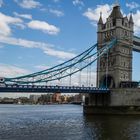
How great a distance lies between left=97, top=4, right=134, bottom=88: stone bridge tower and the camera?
81.6 metres

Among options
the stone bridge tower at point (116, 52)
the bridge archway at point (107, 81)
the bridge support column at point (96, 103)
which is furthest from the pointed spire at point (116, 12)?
the bridge support column at point (96, 103)

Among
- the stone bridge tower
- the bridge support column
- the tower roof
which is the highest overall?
the tower roof

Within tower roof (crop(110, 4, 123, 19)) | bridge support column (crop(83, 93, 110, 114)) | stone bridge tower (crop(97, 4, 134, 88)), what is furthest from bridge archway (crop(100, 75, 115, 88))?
tower roof (crop(110, 4, 123, 19))

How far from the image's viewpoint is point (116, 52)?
81688 millimetres

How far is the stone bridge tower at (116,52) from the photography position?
81625 millimetres

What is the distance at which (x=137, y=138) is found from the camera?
113 feet

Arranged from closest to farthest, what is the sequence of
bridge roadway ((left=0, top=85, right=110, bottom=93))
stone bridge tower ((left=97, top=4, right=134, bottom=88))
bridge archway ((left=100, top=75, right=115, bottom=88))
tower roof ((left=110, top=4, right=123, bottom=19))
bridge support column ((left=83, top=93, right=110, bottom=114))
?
bridge roadway ((left=0, top=85, right=110, bottom=93))
bridge support column ((left=83, top=93, right=110, bottom=114))
stone bridge tower ((left=97, top=4, right=134, bottom=88))
bridge archway ((left=100, top=75, right=115, bottom=88))
tower roof ((left=110, top=4, right=123, bottom=19))

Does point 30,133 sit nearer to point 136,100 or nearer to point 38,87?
point 38,87

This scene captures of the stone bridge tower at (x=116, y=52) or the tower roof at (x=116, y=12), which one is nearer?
the stone bridge tower at (x=116, y=52)

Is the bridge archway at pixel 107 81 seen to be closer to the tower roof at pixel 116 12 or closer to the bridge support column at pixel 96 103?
the bridge support column at pixel 96 103

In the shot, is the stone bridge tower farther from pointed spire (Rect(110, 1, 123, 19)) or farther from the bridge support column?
the bridge support column

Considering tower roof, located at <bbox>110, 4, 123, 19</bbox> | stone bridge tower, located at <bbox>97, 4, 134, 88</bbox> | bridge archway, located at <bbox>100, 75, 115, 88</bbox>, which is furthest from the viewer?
tower roof, located at <bbox>110, 4, 123, 19</bbox>

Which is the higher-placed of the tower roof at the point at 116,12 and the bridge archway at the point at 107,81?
the tower roof at the point at 116,12

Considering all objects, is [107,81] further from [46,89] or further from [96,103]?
[46,89]
